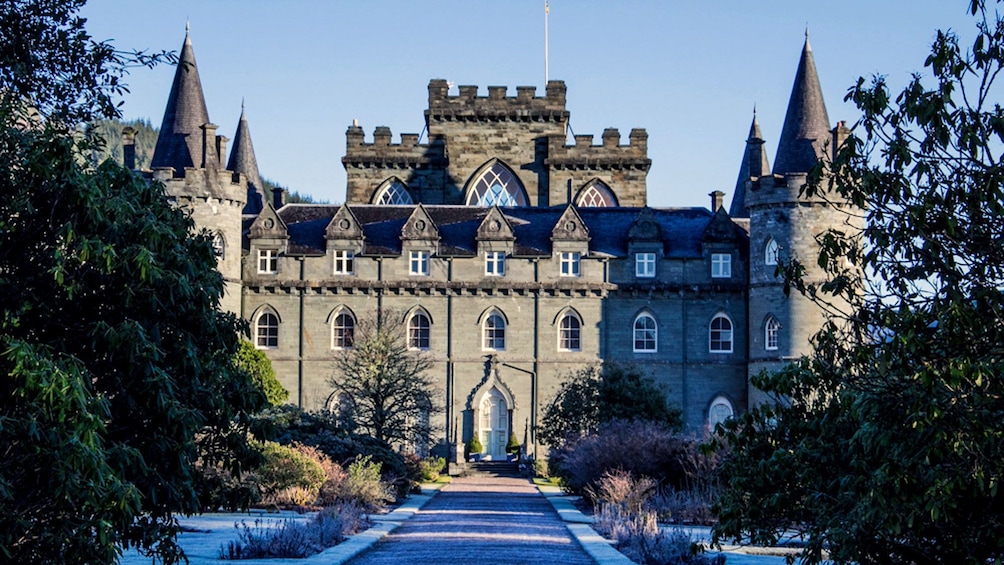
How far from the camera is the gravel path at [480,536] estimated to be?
19750mm

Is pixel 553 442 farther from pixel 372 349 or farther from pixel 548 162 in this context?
pixel 548 162

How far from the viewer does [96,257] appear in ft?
39.8

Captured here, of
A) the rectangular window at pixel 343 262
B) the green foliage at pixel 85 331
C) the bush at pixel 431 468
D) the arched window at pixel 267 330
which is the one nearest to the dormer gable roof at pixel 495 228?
the rectangular window at pixel 343 262

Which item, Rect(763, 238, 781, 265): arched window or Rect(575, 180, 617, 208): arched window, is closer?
Rect(763, 238, 781, 265): arched window

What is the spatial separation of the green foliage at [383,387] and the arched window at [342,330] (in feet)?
4.37

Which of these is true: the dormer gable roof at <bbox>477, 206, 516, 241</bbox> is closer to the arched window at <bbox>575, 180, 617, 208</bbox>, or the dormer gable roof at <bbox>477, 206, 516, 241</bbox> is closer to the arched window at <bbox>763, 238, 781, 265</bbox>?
the arched window at <bbox>575, 180, 617, 208</bbox>

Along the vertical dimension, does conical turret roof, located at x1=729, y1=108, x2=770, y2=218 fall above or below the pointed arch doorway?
above

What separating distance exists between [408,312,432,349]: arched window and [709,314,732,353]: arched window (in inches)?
436

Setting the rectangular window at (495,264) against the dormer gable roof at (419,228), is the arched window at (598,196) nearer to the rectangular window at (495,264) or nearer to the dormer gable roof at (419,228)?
the rectangular window at (495,264)

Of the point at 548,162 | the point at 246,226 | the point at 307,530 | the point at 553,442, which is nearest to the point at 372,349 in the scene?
the point at 553,442

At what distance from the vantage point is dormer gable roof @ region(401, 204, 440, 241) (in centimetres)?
5741

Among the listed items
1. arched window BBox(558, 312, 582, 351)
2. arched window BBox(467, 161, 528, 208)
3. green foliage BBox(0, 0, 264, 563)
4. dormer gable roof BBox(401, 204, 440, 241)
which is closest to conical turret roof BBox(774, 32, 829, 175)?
arched window BBox(558, 312, 582, 351)

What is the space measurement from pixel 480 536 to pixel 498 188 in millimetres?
42702

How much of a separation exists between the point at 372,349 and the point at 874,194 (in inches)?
1529
